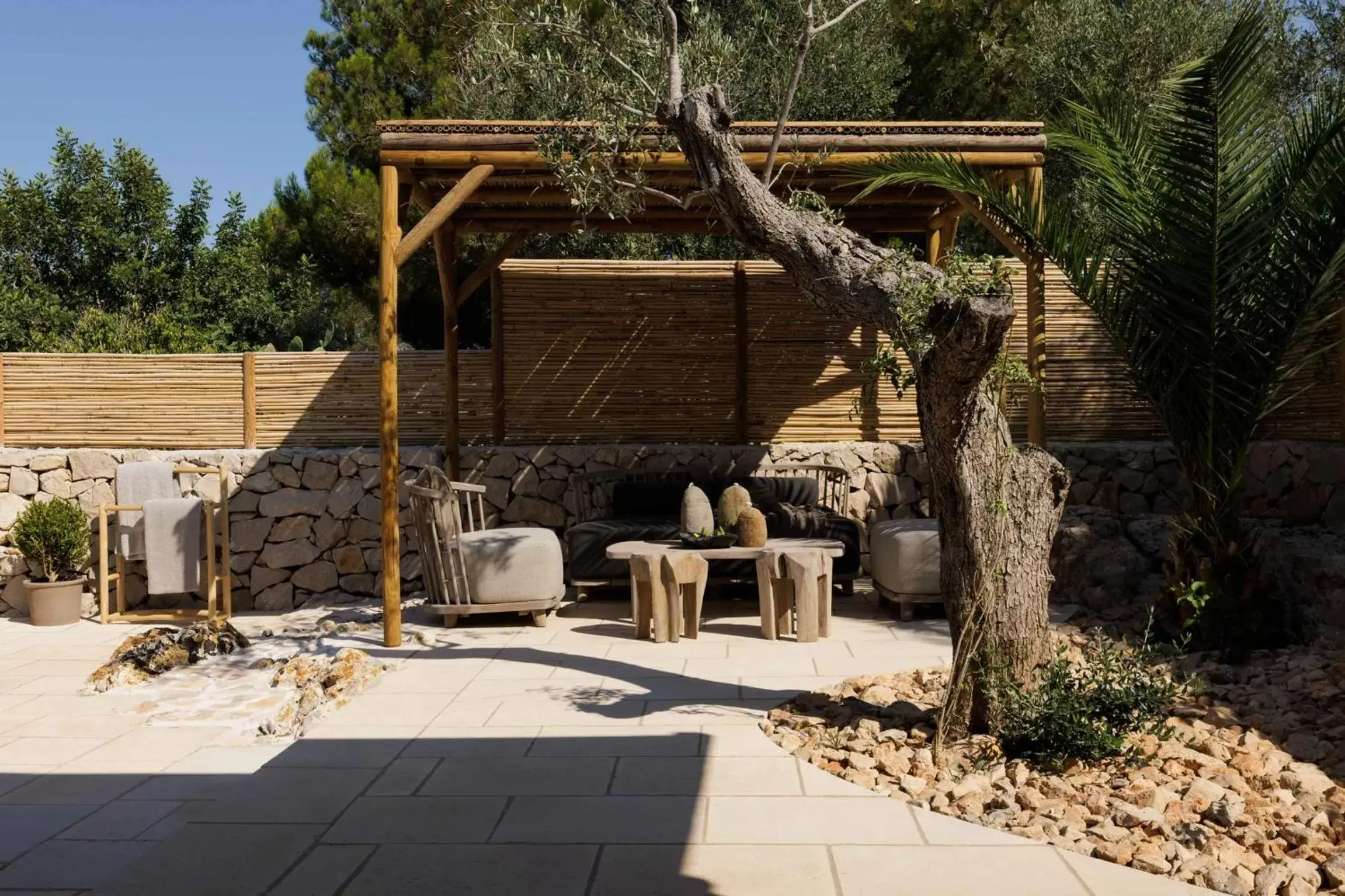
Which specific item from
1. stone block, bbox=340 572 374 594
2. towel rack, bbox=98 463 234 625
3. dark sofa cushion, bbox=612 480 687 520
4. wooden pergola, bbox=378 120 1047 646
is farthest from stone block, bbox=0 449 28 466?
dark sofa cushion, bbox=612 480 687 520

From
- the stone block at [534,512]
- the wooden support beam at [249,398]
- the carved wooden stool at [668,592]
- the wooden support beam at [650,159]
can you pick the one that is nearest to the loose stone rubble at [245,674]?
the carved wooden stool at [668,592]

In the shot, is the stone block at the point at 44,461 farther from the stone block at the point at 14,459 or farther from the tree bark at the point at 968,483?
the tree bark at the point at 968,483

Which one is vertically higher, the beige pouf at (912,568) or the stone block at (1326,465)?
the stone block at (1326,465)

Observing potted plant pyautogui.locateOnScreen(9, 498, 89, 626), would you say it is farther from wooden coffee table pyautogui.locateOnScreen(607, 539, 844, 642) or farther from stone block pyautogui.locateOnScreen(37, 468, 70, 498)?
wooden coffee table pyautogui.locateOnScreen(607, 539, 844, 642)

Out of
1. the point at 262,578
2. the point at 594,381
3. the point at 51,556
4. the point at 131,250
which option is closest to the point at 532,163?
the point at 594,381

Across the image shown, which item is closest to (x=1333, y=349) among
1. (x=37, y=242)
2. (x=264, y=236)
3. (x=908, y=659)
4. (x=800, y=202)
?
(x=908, y=659)

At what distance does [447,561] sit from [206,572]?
2.73 metres

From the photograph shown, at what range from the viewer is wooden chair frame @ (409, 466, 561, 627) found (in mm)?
7605

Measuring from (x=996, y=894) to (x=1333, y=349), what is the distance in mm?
6365

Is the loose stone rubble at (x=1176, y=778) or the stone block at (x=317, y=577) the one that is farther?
the stone block at (x=317, y=577)

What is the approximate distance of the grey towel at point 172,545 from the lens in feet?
29.1

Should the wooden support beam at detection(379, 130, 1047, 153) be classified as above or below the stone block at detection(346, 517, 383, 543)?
above

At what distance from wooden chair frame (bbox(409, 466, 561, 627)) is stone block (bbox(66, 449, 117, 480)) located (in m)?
3.50

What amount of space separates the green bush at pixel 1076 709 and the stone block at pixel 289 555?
671cm
